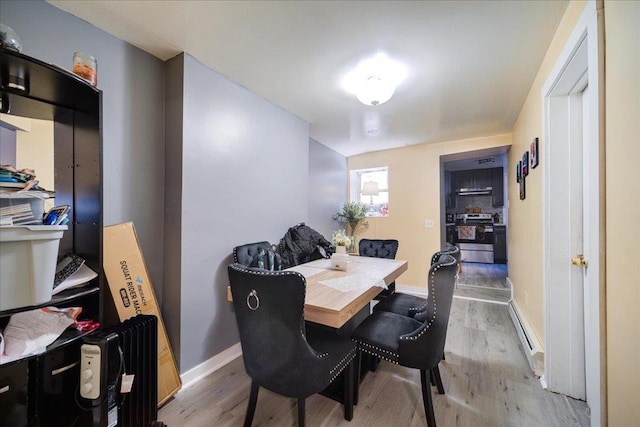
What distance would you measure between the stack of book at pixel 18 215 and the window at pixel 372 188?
14.4ft

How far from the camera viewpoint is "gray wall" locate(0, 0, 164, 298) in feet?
4.50

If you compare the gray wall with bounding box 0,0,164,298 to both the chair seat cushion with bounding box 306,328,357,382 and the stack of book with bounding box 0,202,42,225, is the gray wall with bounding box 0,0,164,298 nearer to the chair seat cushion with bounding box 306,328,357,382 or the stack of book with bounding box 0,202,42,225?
the stack of book with bounding box 0,202,42,225

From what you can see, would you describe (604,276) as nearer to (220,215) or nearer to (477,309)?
(220,215)

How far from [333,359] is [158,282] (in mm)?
1476

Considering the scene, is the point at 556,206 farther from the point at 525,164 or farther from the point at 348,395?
the point at 348,395

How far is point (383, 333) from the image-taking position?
1556mm

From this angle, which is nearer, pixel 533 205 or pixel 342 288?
pixel 342 288

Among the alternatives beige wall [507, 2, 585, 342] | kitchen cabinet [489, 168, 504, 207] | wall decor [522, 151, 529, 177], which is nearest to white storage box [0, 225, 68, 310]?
beige wall [507, 2, 585, 342]

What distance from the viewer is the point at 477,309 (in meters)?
3.27

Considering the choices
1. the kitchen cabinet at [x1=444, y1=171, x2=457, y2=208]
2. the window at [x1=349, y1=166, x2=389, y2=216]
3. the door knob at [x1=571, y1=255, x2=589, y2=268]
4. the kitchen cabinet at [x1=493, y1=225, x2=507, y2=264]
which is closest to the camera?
the door knob at [x1=571, y1=255, x2=589, y2=268]

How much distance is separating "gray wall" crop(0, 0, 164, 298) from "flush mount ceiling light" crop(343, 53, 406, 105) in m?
1.64

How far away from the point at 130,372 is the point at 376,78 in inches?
104

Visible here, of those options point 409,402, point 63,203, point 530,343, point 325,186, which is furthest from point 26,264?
point 325,186

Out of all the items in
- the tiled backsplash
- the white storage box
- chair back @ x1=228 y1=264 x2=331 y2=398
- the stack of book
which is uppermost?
the tiled backsplash
